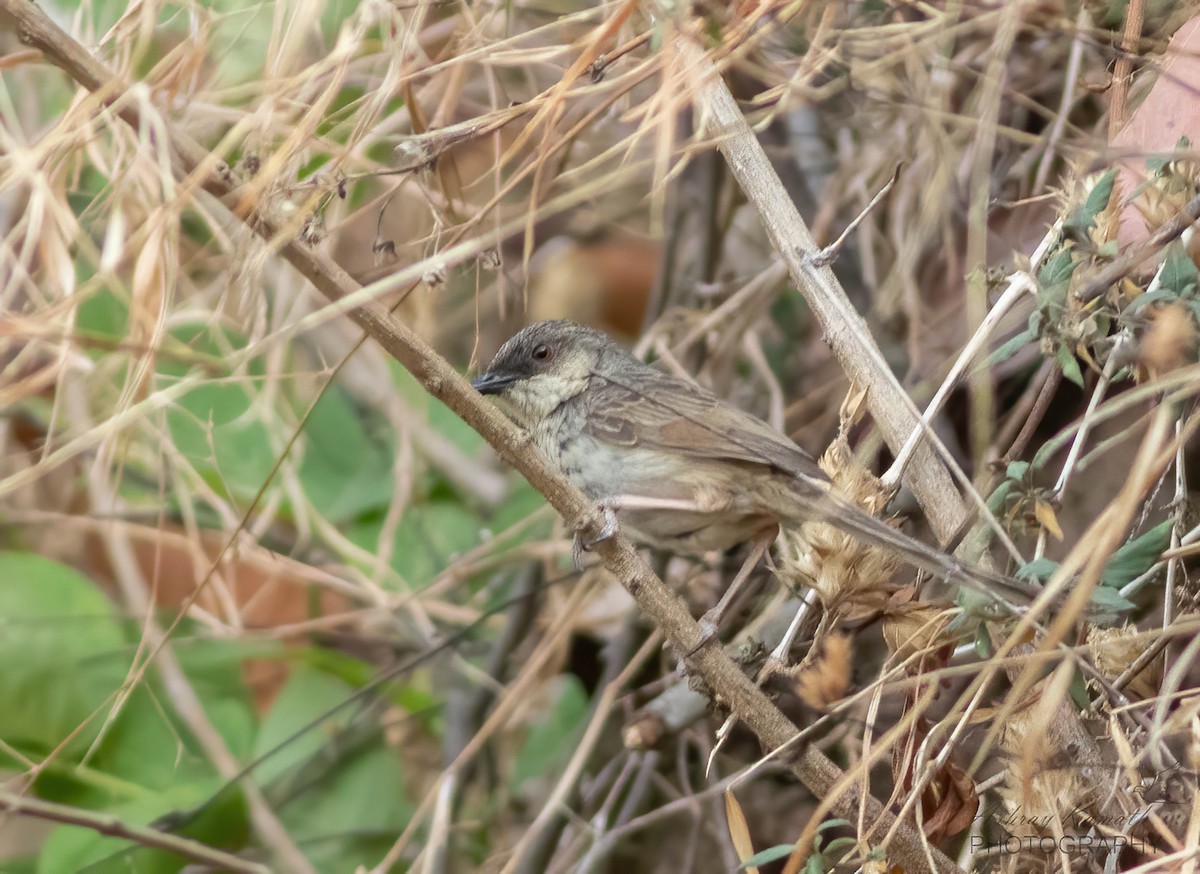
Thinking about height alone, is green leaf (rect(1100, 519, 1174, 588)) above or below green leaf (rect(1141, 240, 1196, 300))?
below

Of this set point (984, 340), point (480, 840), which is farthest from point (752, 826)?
point (984, 340)

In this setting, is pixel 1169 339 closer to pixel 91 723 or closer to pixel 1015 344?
pixel 1015 344

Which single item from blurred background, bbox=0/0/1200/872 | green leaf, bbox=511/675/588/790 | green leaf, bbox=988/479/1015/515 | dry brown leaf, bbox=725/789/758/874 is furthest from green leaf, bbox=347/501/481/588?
green leaf, bbox=988/479/1015/515

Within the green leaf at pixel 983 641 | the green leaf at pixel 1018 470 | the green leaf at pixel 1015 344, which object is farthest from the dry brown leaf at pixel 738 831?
the green leaf at pixel 1015 344

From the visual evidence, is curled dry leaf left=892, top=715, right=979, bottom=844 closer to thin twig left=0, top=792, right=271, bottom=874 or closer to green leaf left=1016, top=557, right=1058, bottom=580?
green leaf left=1016, top=557, right=1058, bottom=580

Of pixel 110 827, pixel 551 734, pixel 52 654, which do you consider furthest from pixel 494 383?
pixel 52 654

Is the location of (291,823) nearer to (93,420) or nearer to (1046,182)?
(93,420)

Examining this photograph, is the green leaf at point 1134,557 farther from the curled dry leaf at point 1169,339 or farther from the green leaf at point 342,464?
the green leaf at point 342,464


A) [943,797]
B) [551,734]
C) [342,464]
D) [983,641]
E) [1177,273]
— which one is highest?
[1177,273]
